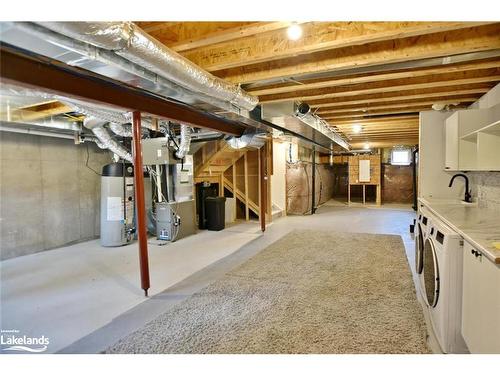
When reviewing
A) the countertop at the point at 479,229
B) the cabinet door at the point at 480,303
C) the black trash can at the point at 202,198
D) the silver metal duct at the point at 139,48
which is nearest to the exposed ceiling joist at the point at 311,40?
the silver metal duct at the point at 139,48

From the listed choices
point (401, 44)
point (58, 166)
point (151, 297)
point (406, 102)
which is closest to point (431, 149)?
point (406, 102)

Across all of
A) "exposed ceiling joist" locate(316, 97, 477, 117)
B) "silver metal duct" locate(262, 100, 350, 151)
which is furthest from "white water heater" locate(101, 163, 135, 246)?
"exposed ceiling joist" locate(316, 97, 477, 117)

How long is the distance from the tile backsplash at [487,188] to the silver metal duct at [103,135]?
4.64 meters

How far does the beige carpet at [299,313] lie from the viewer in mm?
1833

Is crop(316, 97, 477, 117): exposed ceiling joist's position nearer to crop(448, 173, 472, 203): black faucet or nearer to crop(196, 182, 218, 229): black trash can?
crop(448, 173, 472, 203): black faucet

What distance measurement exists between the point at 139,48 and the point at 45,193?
3.85m

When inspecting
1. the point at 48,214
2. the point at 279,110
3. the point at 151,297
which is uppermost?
the point at 279,110

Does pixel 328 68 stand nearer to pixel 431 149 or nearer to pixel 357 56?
pixel 357 56

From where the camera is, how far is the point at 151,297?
8.61 feet


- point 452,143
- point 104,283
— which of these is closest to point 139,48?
point 104,283

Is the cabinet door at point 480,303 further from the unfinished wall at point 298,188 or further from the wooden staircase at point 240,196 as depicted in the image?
the unfinished wall at point 298,188

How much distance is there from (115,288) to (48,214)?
2.45m

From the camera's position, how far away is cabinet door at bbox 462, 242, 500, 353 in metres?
1.24

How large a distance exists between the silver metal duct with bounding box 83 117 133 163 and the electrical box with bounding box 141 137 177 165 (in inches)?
12.0
